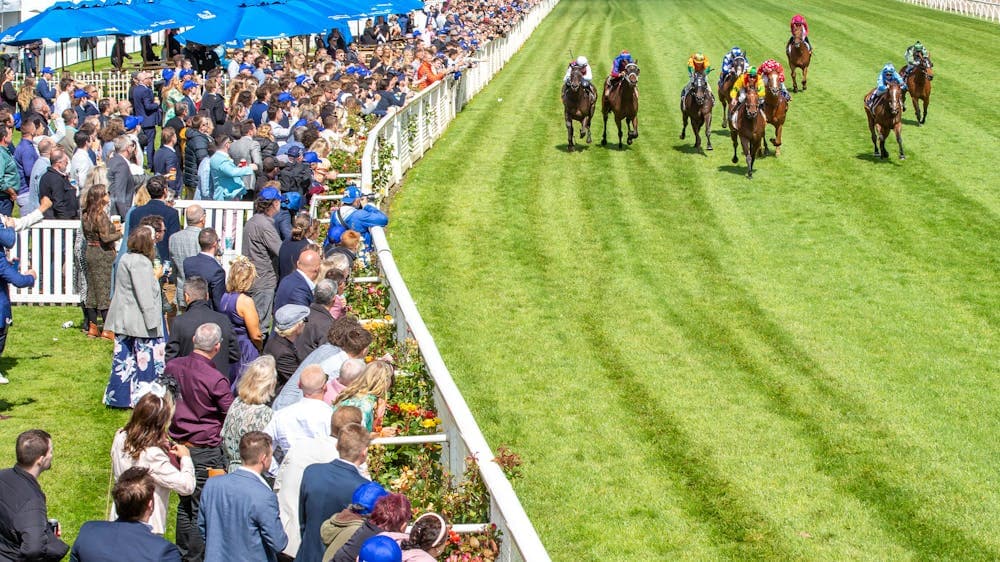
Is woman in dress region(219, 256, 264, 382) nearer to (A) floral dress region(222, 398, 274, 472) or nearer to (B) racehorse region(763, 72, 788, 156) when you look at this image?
(A) floral dress region(222, 398, 274, 472)

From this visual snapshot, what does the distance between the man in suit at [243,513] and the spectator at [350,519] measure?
472 mm

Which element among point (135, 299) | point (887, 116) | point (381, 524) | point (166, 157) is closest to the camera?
point (381, 524)

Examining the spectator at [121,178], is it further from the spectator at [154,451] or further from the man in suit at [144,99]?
the spectator at [154,451]

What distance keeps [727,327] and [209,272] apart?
6280mm

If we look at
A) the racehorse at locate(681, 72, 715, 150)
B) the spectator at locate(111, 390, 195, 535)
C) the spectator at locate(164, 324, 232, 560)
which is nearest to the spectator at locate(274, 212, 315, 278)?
the spectator at locate(164, 324, 232, 560)

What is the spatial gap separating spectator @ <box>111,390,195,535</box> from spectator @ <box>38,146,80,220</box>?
7.88 m

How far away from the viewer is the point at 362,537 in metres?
5.74

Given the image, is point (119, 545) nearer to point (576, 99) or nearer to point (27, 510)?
point (27, 510)

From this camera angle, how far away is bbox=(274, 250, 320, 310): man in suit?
32.2ft

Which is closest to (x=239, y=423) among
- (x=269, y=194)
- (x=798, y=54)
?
(x=269, y=194)

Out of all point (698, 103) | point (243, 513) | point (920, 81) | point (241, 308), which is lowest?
point (243, 513)

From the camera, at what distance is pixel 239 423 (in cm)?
730

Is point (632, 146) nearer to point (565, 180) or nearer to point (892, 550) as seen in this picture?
point (565, 180)

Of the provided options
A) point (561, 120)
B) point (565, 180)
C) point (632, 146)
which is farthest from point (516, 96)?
point (565, 180)
